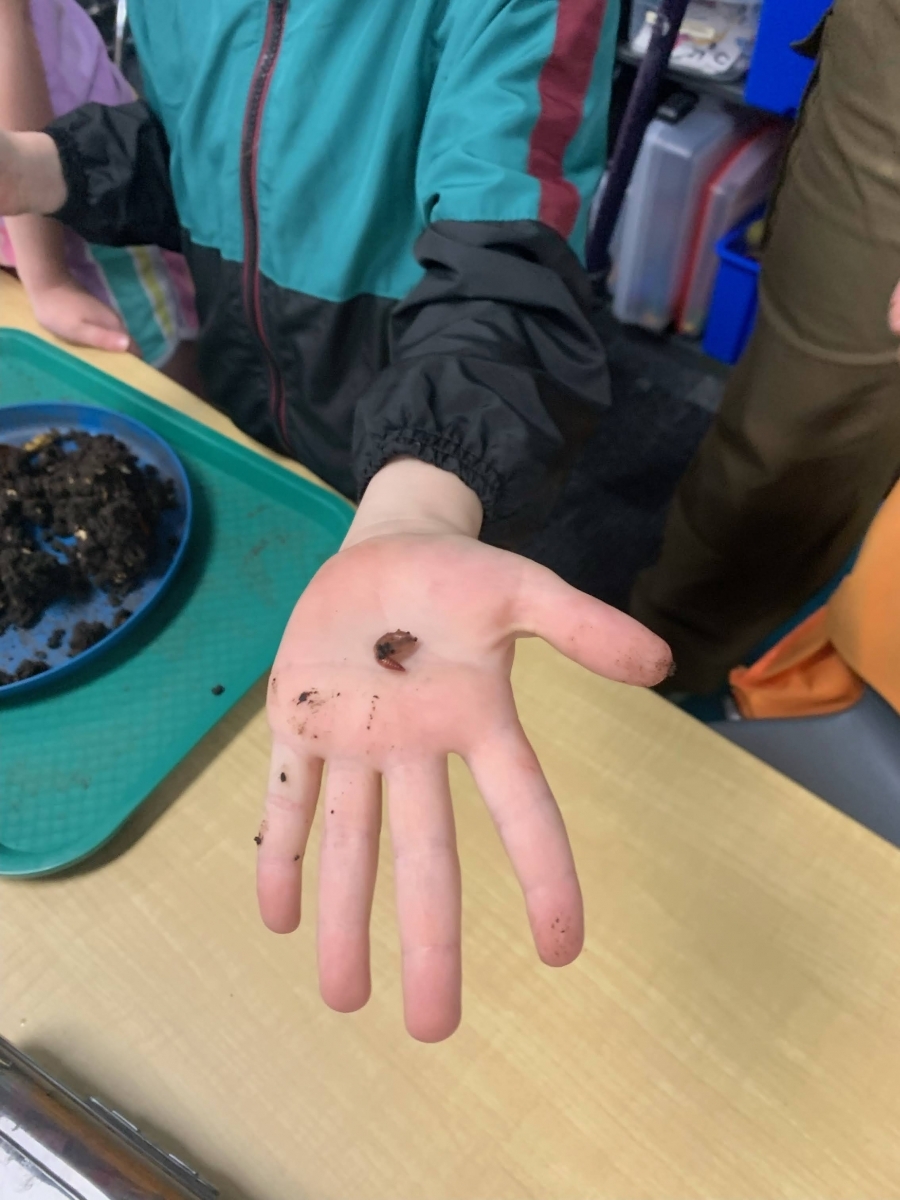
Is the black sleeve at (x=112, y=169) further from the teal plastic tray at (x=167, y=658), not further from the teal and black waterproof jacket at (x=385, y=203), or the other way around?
the teal plastic tray at (x=167, y=658)

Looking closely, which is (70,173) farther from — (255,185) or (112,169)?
(255,185)

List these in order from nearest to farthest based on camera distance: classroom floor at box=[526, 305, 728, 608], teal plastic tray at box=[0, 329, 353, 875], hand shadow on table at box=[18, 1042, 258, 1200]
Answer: hand shadow on table at box=[18, 1042, 258, 1200], teal plastic tray at box=[0, 329, 353, 875], classroom floor at box=[526, 305, 728, 608]

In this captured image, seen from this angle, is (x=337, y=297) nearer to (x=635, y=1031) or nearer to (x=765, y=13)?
(x=635, y=1031)

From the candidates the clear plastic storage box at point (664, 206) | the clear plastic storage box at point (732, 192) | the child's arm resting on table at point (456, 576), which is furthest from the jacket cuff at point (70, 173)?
the clear plastic storage box at point (732, 192)

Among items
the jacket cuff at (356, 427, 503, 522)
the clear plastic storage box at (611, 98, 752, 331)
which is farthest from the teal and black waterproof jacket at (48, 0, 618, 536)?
the clear plastic storage box at (611, 98, 752, 331)

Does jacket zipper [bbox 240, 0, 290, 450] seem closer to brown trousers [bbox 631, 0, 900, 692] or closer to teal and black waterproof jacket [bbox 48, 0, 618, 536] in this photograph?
teal and black waterproof jacket [bbox 48, 0, 618, 536]

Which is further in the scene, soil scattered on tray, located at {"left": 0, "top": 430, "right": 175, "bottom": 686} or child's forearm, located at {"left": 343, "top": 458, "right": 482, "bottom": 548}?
soil scattered on tray, located at {"left": 0, "top": 430, "right": 175, "bottom": 686}

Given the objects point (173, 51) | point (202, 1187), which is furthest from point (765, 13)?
point (202, 1187)
